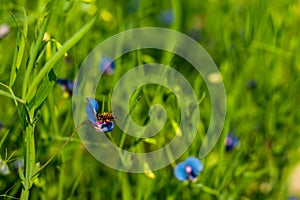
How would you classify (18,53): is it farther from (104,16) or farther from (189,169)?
(104,16)

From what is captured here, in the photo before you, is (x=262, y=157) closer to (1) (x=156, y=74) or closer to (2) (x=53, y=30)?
(1) (x=156, y=74)

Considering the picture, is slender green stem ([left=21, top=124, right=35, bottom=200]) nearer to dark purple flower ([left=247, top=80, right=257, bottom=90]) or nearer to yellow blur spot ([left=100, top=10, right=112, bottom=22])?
yellow blur spot ([left=100, top=10, right=112, bottom=22])

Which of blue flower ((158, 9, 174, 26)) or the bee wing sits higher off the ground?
blue flower ((158, 9, 174, 26))

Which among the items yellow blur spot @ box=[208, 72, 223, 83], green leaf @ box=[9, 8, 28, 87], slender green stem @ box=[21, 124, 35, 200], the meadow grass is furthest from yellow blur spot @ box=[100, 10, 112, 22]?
slender green stem @ box=[21, 124, 35, 200]

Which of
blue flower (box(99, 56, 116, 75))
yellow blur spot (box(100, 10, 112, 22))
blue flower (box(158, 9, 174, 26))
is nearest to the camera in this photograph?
blue flower (box(99, 56, 116, 75))

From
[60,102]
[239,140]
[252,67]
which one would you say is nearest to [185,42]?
[252,67]

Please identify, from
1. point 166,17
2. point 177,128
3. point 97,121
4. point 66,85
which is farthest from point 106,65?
point 166,17

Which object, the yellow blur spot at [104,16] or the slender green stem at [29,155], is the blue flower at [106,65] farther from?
the slender green stem at [29,155]
